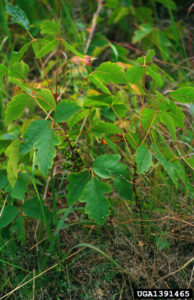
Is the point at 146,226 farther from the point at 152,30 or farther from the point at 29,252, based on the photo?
the point at 152,30

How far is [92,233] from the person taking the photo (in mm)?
1508

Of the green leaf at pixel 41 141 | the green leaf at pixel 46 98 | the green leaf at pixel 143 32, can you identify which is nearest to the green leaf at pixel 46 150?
the green leaf at pixel 41 141

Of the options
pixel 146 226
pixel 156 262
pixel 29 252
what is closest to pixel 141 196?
pixel 146 226

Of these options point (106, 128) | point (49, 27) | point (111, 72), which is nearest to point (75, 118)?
point (106, 128)

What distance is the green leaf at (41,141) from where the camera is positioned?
100 centimetres

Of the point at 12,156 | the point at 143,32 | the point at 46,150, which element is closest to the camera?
the point at 46,150

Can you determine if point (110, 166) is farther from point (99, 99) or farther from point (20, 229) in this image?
point (20, 229)

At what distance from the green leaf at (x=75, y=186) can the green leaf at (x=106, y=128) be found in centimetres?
20

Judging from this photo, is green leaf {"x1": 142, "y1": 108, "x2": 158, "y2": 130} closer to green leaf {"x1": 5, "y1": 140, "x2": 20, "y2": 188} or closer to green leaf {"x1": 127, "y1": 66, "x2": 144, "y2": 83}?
green leaf {"x1": 127, "y1": 66, "x2": 144, "y2": 83}

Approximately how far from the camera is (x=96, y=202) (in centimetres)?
110

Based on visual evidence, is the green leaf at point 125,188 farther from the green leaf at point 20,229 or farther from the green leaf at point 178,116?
the green leaf at point 20,229

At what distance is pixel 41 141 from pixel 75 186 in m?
0.23

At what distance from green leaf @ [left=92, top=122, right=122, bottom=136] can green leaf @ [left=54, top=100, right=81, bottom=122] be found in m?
0.21

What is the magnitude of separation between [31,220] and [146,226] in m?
0.61
